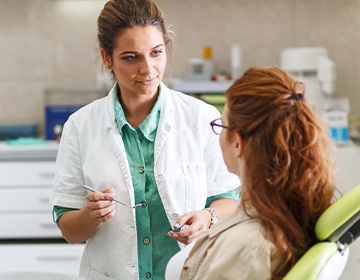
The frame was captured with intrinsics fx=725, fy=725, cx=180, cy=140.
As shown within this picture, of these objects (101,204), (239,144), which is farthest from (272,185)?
(101,204)

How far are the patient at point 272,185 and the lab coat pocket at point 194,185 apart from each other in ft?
1.34

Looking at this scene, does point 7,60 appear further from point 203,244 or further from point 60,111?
point 203,244

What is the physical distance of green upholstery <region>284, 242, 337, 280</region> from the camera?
121cm

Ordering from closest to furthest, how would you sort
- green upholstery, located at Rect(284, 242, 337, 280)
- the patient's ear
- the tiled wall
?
green upholstery, located at Rect(284, 242, 337, 280) → the patient's ear → the tiled wall

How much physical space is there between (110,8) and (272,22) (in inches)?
92.6

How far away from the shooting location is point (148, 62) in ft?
5.83

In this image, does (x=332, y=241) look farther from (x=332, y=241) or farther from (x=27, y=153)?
(x=27, y=153)

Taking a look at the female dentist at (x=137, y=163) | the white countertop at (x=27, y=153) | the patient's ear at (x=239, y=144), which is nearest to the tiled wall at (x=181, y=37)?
the white countertop at (x=27, y=153)

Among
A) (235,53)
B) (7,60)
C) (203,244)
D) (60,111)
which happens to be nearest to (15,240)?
(60,111)

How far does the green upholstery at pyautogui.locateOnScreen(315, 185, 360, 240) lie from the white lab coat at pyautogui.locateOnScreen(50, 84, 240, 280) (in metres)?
0.56

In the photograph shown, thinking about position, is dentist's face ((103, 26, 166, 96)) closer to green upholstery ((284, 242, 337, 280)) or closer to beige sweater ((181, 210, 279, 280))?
beige sweater ((181, 210, 279, 280))

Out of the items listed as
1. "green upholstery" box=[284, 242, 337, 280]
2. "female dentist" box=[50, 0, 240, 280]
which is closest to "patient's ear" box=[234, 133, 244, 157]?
"green upholstery" box=[284, 242, 337, 280]

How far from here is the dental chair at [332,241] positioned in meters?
1.22

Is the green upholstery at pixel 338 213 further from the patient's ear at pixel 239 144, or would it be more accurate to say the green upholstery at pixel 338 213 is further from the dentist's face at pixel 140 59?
the dentist's face at pixel 140 59
